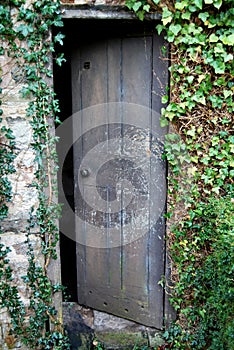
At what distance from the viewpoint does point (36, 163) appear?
249 cm

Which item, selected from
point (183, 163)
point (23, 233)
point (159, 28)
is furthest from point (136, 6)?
point (23, 233)

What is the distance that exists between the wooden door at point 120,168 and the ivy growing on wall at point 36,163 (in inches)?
17.6

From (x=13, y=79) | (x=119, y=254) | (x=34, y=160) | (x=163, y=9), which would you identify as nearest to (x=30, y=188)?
(x=34, y=160)

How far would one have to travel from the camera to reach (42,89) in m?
2.39

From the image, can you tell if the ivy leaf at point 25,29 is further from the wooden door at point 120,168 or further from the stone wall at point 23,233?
the wooden door at point 120,168

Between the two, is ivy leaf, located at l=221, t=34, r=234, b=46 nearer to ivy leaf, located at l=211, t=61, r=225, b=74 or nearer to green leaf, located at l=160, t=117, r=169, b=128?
ivy leaf, located at l=211, t=61, r=225, b=74

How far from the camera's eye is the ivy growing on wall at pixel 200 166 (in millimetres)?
2279

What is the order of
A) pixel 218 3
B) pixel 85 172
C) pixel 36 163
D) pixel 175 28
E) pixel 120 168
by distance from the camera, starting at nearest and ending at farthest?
1. pixel 218 3
2. pixel 175 28
3. pixel 36 163
4. pixel 120 168
5. pixel 85 172

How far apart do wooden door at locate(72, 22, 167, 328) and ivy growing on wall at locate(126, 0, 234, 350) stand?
0.50ft

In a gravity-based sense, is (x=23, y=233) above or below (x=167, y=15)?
below

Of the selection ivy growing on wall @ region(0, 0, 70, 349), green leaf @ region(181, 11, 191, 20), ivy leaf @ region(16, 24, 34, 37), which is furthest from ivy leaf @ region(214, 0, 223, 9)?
ivy leaf @ region(16, 24, 34, 37)

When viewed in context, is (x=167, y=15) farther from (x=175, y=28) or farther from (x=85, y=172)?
(x=85, y=172)

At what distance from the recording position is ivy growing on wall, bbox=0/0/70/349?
2.29 m

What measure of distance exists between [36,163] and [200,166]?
3.67 feet
